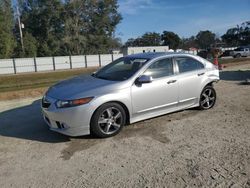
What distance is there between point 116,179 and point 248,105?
491 centimetres

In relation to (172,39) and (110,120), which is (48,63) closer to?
(110,120)

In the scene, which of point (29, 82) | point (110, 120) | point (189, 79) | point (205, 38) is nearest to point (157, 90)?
point (189, 79)

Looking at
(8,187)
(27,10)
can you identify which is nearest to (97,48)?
(27,10)

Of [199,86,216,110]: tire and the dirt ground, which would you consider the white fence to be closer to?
the dirt ground

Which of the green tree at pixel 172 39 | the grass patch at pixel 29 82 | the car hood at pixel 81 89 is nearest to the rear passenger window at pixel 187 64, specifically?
the car hood at pixel 81 89

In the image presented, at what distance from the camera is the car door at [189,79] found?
20.6 feet

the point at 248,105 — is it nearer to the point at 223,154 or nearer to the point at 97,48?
the point at 223,154

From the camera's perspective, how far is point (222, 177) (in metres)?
3.63

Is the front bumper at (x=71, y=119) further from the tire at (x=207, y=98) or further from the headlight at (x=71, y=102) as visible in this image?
the tire at (x=207, y=98)

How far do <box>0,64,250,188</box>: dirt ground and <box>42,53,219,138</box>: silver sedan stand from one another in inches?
11.4

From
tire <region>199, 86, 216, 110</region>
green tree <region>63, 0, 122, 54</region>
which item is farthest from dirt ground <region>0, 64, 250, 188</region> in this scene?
green tree <region>63, 0, 122, 54</region>

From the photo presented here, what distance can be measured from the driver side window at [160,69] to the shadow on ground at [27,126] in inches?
83.4

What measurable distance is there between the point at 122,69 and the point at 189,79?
1537mm

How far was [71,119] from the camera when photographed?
4.83 meters
